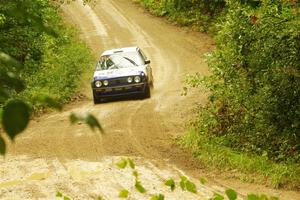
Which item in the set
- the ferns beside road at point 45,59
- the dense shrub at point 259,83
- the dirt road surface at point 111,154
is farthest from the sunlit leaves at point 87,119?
the ferns beside road at point 45,59

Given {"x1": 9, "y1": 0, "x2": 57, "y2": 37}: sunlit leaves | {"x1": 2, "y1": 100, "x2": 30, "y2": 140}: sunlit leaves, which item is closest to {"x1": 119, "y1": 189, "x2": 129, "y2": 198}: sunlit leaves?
{"x1": 9, "y1": 0, "x2": 57, "y2": 37}: sunlit leaves

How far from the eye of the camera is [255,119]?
11.2 metres

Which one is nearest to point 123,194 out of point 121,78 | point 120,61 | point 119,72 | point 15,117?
point 15,117

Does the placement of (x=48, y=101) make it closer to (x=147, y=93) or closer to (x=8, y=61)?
(x=8, y=61)

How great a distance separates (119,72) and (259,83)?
5.87 m

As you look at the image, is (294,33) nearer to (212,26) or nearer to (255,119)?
(255,119)

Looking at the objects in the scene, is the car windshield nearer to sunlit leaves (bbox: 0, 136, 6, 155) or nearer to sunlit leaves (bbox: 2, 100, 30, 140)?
sunlit leaves (bbox: 0, 136, 6, 155)

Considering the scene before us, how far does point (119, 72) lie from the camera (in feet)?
53.8

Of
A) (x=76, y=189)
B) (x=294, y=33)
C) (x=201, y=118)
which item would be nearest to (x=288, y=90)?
(x=294, y=33)

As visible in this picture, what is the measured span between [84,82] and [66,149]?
930 cm

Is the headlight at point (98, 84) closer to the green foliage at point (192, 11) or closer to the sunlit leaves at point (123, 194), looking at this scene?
the green foliage at point (192, 11)

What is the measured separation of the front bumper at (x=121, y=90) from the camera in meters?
16.4

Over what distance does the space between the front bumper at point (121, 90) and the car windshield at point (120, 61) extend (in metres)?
0.66

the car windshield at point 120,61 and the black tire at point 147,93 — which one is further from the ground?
the car windshield at point 120,61
